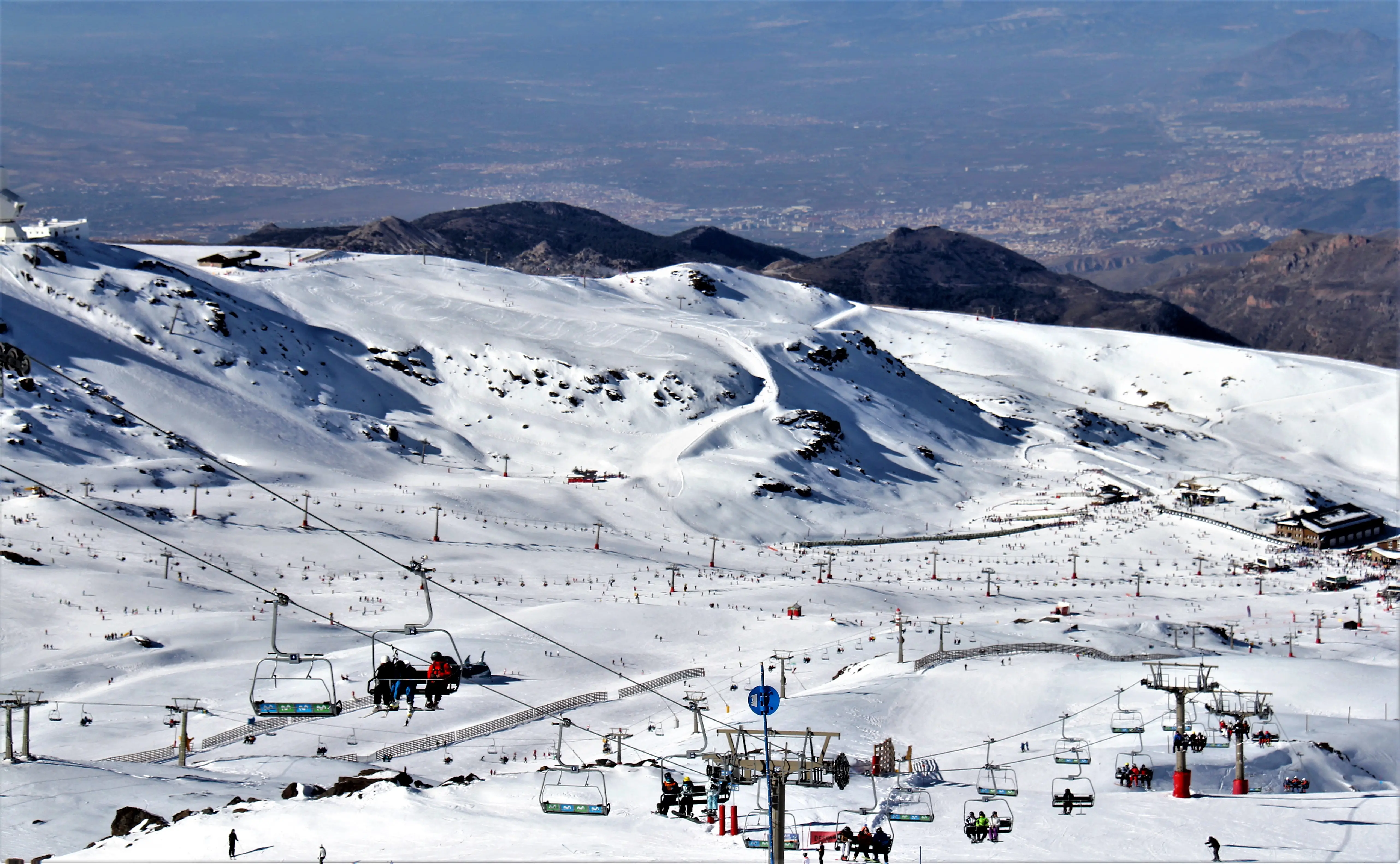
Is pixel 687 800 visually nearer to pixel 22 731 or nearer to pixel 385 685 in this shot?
pixel 385 685

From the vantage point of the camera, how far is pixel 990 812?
1469 inches

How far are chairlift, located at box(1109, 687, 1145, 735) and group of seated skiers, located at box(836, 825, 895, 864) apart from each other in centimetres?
1504

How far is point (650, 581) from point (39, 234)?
212 feet

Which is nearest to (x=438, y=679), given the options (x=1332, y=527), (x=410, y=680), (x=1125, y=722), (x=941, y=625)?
(x=410, y=680)

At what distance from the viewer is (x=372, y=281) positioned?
13512 centimetres

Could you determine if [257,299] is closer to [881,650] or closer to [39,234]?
[39,234]

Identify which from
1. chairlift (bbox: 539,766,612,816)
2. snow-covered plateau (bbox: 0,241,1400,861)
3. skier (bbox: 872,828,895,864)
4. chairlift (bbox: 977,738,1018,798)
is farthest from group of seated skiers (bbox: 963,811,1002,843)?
chairlift (bbox: 539,766,612,816)

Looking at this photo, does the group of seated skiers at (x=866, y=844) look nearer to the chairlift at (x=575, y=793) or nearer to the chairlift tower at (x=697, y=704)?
the chairlift at (x=575, y=793)

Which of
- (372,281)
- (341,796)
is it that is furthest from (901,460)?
(341,796)

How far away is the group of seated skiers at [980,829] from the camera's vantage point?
34.8 m

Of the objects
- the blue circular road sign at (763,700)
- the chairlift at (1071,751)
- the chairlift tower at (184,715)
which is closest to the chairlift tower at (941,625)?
the chairlift at (1071,751)

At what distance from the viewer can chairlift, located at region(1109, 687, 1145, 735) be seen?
4597 cm

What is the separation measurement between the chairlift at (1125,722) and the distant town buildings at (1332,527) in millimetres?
60662

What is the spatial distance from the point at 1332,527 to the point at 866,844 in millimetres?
84527
